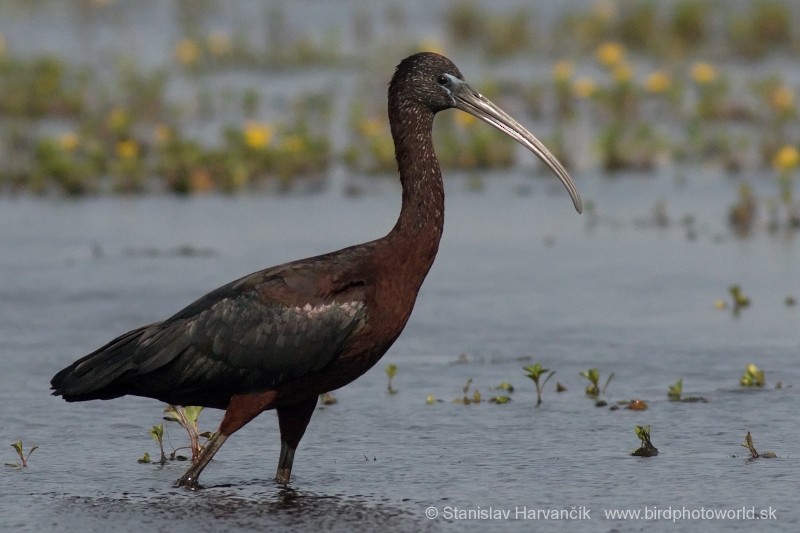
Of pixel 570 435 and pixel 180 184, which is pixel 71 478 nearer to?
pixel 570 435

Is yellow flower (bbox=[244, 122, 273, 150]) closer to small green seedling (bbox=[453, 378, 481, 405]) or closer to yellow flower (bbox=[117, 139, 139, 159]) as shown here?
yellow flower (bbox=[117, 139, 139, 159])

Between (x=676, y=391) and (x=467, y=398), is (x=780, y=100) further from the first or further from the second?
(x=467, y=398)

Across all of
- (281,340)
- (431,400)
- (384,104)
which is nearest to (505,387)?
(431,400)

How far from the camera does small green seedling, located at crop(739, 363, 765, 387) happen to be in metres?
7.39

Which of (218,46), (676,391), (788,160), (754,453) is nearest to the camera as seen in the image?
(754,453)

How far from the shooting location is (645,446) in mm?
6355

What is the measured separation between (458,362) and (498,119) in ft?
6.27

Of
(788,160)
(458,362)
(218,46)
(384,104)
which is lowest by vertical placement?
(458,362)

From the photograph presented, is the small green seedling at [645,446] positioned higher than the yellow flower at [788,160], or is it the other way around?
the yellow flower at [788,160]

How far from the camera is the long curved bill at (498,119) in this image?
654 cm

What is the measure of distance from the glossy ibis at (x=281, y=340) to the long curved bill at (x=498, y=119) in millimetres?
475

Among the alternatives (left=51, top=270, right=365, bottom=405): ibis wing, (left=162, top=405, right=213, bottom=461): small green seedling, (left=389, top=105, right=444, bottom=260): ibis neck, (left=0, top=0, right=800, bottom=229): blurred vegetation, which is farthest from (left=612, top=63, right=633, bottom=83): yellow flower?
(left=51, top=270, right=365, bottom=405): ibis wing

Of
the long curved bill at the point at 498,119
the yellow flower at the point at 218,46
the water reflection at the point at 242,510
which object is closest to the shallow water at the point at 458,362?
the water reflection at the point at 242,510

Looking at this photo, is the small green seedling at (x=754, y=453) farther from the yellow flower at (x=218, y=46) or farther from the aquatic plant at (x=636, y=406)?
the yellow flower at (x=218, y=46)
